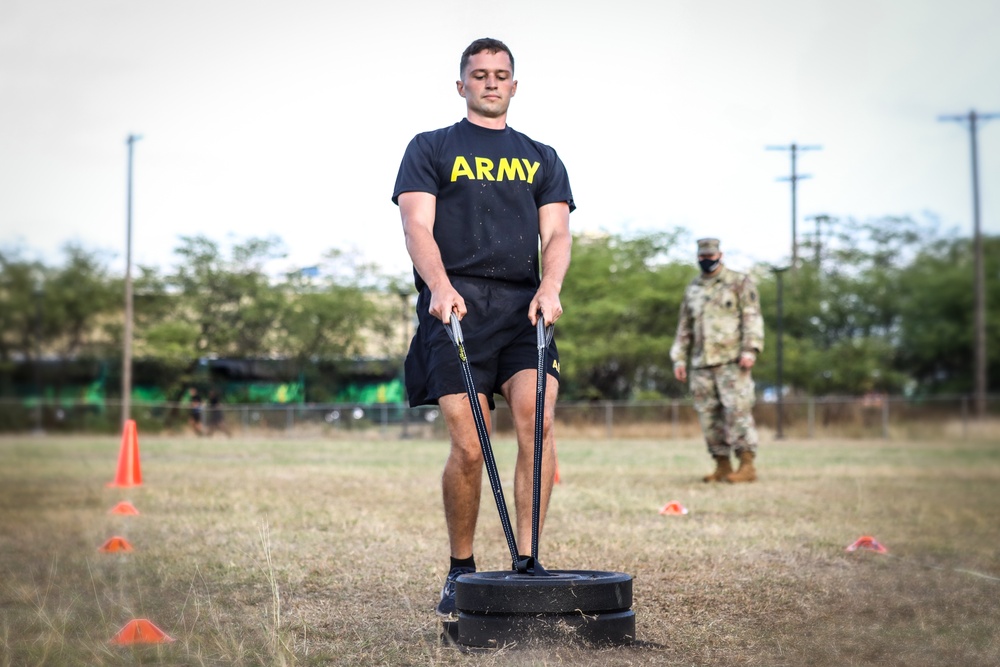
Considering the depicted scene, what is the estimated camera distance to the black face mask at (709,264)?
492 inches

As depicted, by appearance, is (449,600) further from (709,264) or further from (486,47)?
(709,264)

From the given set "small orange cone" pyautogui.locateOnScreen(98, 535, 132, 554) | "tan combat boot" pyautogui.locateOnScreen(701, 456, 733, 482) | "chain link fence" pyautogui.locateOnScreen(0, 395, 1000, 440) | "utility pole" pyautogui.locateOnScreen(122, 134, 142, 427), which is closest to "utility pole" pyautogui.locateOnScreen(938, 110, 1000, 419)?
"chain link fence" pyautogui.locateOnScreen(0, 395, 1000, 440)

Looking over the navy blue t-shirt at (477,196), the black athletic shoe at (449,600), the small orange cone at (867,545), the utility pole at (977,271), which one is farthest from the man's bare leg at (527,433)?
the utility pole at (977,271)

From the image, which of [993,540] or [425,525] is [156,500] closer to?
[425,525]

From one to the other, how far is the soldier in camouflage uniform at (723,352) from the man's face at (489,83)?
7.37 m

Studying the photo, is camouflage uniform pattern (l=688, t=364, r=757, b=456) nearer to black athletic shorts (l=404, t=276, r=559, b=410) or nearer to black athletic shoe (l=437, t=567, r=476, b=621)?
black athletic shorts (l=404, t=276, r=559, b=410)

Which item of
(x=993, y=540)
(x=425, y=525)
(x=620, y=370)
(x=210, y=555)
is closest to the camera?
(x=210, y=555)

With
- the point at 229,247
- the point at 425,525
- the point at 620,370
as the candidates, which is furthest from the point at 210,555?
the point at 229,247

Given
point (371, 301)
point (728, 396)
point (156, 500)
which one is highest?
point (371, 301)

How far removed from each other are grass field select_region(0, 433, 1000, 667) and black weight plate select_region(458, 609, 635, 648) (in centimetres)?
4

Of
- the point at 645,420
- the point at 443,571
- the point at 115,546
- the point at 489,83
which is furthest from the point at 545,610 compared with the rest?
the point at 645,420

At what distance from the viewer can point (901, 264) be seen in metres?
53.5

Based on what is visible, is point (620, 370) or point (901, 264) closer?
point (620, 370)

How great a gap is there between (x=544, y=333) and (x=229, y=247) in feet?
163
